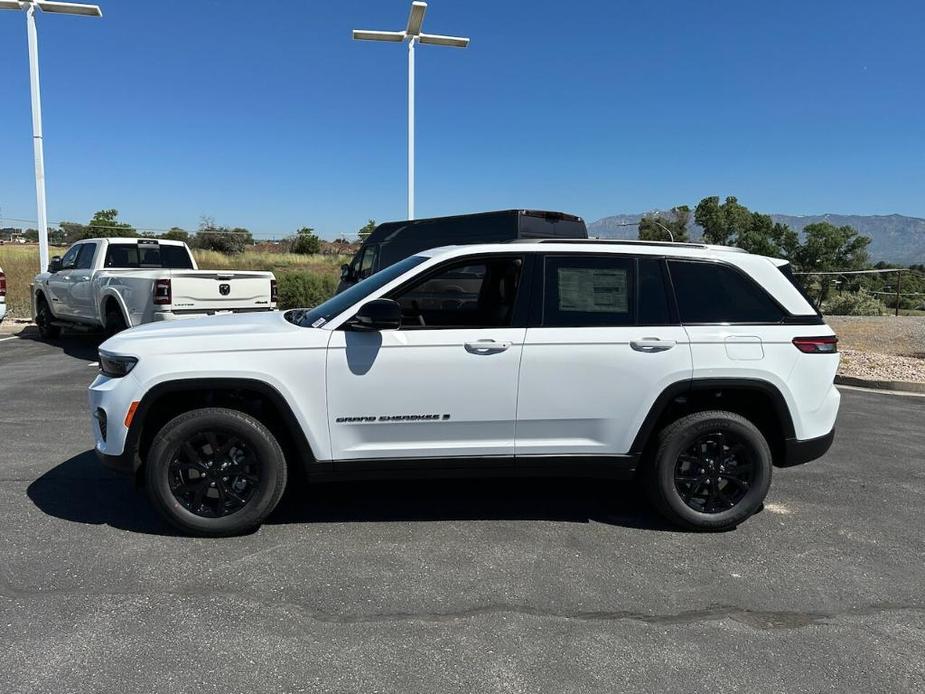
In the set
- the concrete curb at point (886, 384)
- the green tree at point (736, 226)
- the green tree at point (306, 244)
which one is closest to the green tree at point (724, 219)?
the green tree at point (736, 226)

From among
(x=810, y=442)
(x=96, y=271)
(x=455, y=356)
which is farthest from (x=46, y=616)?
(x=96, y=271)

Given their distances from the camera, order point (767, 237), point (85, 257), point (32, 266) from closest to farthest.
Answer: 1. point (85, 257)
2. point (32, 266)
3. point (767, 237)

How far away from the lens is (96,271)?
35.1ft

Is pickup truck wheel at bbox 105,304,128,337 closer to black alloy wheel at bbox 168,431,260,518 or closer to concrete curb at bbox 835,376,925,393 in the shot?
black alloy wheel at bbox 168,431,260,518

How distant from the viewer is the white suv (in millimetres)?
3826

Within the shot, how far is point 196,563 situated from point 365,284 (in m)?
1.92

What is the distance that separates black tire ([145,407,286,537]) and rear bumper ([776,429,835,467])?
3114mm

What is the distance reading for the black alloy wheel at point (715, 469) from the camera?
13.6 ft

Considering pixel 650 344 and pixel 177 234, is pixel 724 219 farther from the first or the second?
pixel 650 344

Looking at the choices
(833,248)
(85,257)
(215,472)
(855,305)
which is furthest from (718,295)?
(833,248)

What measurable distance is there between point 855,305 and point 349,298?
79.3 feet

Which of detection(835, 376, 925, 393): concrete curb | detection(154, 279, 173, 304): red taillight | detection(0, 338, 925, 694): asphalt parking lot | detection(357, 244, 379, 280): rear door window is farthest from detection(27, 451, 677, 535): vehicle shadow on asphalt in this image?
detection(357, 244, 379, 280): rear door window

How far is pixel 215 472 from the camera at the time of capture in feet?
12.7

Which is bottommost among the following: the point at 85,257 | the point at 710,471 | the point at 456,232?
the point at 710,471
